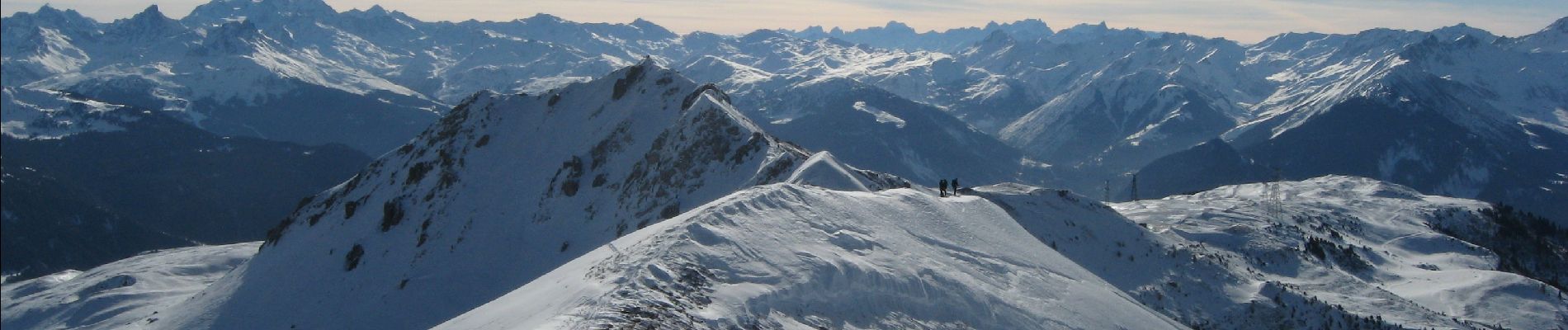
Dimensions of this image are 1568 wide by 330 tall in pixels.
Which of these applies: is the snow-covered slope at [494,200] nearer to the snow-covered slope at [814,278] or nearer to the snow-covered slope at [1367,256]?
the snow-covered slope at [814,278]

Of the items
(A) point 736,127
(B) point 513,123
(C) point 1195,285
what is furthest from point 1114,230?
(B) point 513,123

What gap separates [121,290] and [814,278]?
113 meters

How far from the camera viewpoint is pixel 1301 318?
74500 millimetres

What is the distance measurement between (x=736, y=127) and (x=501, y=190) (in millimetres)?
24366

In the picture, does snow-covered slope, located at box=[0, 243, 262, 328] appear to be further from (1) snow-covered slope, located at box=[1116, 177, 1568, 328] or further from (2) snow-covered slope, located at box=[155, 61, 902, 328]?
(1) snow-covered slope, located at box=[1116, 177, 1568, 328]

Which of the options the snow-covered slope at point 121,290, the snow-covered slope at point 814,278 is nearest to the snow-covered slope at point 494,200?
the snow-covered slope at point 121,290

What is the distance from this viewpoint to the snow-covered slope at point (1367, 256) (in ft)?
269

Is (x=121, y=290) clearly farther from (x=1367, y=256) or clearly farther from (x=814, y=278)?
(x=1367, y=256)

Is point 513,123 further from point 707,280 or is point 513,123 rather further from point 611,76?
point 707,280

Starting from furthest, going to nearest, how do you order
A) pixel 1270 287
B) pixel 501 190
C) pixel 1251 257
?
pixel 1251 257
pixel 501 190
pixel 1270 287

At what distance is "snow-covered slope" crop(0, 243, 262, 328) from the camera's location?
101562 mm

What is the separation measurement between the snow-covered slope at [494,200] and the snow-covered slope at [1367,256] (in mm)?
39548

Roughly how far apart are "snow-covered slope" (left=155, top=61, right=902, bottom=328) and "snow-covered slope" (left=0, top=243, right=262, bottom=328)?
53.8 ft

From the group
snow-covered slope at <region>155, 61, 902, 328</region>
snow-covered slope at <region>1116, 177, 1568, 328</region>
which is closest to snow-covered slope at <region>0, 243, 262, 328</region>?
snow-covered slope at <region>155, 61, 902, 328</region>
